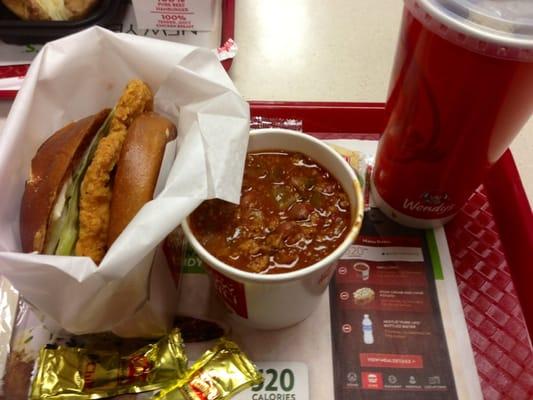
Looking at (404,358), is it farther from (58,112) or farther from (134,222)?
(58,112)

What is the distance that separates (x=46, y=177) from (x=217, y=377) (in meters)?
0.34

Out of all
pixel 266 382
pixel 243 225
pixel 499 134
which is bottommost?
pixel 266 382

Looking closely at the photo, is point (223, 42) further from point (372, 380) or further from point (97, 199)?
point (372, 380)

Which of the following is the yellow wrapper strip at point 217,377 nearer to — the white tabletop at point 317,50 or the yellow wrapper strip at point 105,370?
the yellow wrapper strip at point 105,370

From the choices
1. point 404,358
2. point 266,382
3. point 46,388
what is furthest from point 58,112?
point 404,358

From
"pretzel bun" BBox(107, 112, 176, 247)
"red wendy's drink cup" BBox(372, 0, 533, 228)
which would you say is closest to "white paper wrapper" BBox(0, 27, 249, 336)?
"pretzel bun" BBox(107, 112, 176, 247)

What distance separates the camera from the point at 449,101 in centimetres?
61

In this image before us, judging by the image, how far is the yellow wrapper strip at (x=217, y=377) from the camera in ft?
2.13

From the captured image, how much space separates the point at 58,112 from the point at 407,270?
1.93 feet

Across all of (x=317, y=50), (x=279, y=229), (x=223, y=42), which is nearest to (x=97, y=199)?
(x=279, y=229)

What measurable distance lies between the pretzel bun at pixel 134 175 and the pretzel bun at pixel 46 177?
6 cm

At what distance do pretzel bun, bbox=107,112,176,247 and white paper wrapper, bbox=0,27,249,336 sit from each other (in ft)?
0.08

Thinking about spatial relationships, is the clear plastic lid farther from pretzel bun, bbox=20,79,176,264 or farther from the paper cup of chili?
pretzel bun, bbox=20,79,176,264

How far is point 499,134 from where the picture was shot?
647 mm
